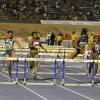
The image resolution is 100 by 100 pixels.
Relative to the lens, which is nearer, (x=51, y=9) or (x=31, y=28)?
(x=31, y=28)

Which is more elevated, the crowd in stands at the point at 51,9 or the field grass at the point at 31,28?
the crowd in stands at the point at 51,9

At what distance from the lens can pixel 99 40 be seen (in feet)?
66.9

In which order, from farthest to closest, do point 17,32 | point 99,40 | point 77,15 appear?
point 77,15 < point 17,32 < point 99,40

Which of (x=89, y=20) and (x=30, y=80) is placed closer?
(x=30, y=80)

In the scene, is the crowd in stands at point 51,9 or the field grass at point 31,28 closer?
the field grass at point 31,28

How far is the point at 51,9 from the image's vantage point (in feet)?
212

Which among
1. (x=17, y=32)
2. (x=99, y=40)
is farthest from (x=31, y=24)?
(x=99, y=40)

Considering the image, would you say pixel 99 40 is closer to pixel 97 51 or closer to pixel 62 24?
pixel 97 51

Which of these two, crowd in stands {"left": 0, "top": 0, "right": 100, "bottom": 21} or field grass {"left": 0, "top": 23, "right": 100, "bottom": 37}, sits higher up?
crowd in stands {"left": 0, "top": 0, "right": 100, "bottom": 21}

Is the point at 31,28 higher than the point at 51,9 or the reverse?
the reverse

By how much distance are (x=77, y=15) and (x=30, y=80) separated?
46.3 m

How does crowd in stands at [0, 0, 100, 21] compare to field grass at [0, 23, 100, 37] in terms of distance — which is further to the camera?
crowd in stands at [0, 0, 100, 21]

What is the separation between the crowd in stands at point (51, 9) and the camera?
6228 centimetres

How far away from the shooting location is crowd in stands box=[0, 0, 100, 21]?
2452 inches
